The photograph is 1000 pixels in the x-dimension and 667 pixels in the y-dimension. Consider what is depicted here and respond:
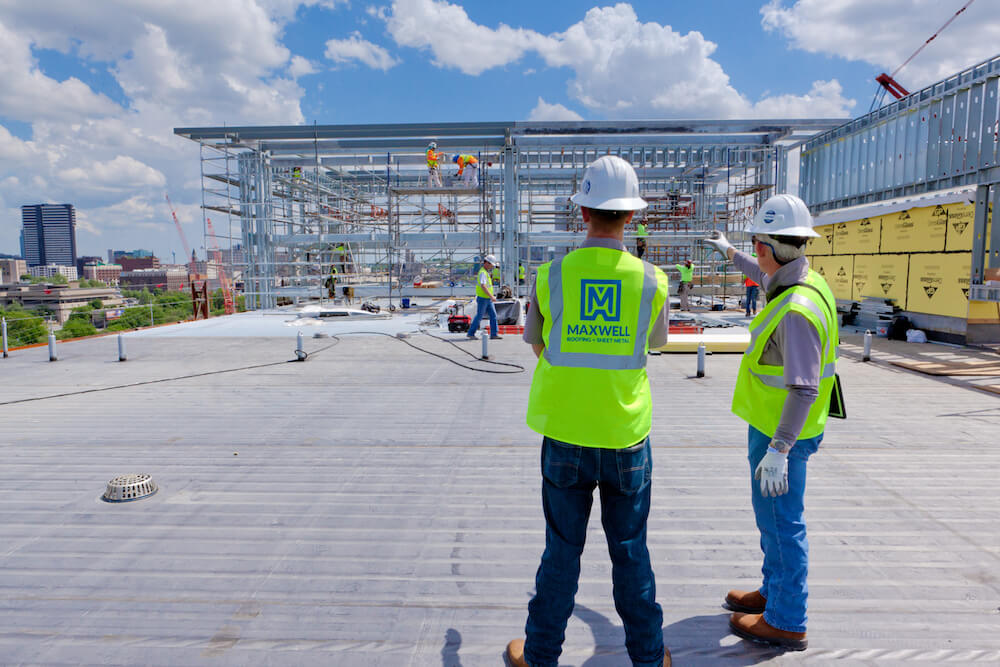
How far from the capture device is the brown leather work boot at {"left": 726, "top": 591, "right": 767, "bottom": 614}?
266cm

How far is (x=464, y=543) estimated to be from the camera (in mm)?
3383

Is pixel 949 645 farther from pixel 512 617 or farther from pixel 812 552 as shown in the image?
pixel 512 617

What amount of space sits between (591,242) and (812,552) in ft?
7.77

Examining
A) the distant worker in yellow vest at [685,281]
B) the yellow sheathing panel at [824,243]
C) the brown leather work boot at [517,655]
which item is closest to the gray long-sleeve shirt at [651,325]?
the brown leather work boot at [517,655]

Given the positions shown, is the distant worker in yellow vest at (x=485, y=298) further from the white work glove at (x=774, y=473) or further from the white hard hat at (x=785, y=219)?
the white work glove at (x=774, y=473)

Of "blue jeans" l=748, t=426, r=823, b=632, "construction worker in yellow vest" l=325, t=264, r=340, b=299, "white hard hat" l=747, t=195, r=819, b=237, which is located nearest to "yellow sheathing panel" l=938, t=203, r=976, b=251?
"white hard hat" l=747, t=195, r=819, b=237

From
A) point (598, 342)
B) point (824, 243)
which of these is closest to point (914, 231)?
point (824, 243)

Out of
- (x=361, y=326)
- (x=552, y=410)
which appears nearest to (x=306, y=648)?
(x=552, y=410)

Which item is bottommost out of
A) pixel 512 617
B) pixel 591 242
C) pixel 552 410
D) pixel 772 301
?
pixel 512 617

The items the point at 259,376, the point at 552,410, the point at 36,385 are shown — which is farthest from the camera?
the point at 259,376

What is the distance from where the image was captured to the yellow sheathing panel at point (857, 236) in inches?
549

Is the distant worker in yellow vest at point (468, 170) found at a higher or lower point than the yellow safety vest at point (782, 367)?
higher

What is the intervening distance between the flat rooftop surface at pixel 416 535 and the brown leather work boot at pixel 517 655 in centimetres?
10

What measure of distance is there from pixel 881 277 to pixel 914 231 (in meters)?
1.48
